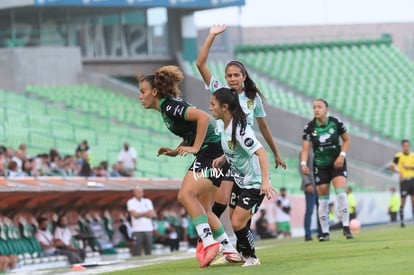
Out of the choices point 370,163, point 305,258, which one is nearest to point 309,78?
point 370,163

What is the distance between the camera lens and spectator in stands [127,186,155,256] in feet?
89.2

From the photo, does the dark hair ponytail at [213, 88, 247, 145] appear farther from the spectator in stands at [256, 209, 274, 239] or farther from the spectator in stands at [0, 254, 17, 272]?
the spectator in stands at [256, 209, 274, 239]

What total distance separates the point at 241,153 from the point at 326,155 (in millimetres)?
6252

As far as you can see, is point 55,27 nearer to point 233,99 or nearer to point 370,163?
point 370,163

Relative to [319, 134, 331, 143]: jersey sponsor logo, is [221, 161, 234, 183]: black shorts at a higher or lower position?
lower

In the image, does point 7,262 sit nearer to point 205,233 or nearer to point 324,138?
point 324,138

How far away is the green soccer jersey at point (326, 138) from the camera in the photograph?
2019 cm

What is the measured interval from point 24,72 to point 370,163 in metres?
13.0

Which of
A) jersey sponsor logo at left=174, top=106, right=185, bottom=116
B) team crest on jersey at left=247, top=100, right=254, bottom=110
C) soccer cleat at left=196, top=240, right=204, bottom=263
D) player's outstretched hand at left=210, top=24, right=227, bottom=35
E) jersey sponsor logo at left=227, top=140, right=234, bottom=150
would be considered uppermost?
player's outstretched hand at left=210, top=24, right=227, bottom=35

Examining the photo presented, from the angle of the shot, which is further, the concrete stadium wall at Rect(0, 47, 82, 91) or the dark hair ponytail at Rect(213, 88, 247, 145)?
the concrete stadium wall at Rect(0, 47, 82, 91)

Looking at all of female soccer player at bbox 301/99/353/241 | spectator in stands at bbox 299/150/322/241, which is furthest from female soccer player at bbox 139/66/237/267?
spectator in stands at bbox 299/150/322/241

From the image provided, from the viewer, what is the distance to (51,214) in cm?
2720

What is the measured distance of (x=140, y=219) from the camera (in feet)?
89.6

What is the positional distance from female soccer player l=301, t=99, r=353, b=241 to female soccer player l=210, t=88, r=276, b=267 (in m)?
5.70
